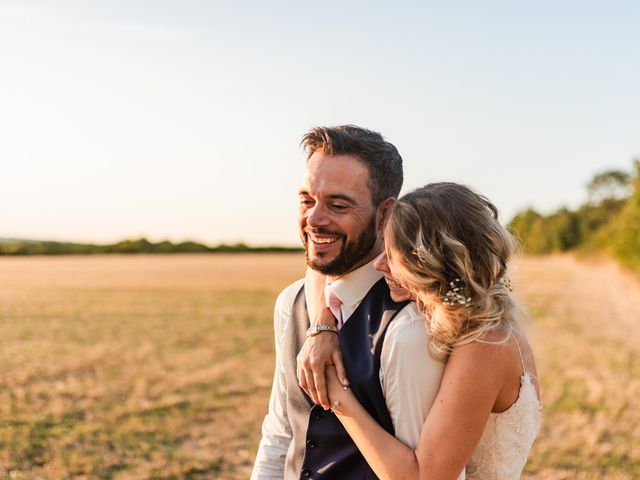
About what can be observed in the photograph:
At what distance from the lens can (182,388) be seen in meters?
11.5

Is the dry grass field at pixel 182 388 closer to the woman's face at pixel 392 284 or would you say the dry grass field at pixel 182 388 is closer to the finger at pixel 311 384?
the woman's face at pixel 392 284

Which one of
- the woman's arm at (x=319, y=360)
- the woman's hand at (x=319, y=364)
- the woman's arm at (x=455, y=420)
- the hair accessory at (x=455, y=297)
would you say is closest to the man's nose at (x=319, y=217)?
the woman's arm at (x=319, y=360)

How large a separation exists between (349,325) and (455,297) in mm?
484

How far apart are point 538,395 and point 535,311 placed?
24265 millimetres

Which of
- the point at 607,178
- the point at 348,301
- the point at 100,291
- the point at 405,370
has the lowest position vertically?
the point at 100,291

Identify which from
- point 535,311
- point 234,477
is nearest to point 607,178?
point 535,311

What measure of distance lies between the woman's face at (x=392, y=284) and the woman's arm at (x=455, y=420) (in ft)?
0.97

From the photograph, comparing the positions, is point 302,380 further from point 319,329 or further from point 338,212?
point 338,212

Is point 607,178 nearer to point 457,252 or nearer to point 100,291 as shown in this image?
point 100,291

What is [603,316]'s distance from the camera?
24.1 meters

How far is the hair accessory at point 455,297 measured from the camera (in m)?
2.29

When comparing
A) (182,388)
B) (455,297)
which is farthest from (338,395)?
(182,388)

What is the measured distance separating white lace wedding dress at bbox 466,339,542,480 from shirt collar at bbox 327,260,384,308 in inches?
24.6

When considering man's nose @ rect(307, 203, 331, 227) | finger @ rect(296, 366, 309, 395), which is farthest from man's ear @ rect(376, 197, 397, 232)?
finger @ rect(296, 366, 309, 395)
